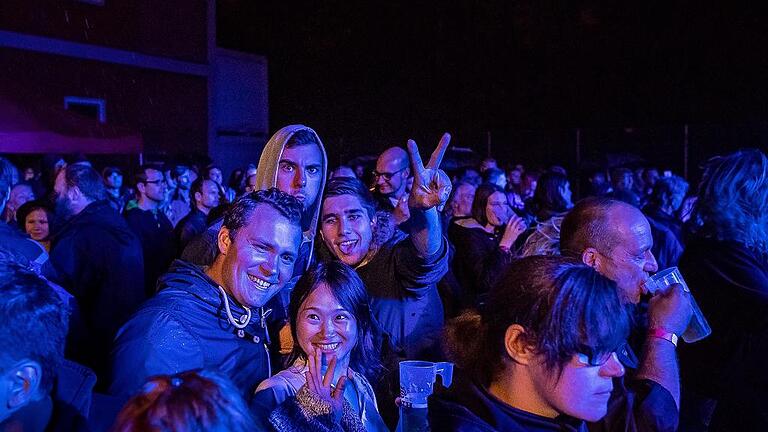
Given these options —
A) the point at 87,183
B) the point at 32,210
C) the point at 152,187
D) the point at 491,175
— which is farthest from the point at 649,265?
the point at 491,175

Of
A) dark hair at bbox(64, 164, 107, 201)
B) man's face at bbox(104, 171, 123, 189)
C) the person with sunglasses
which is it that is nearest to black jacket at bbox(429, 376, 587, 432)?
the person with sunglasses

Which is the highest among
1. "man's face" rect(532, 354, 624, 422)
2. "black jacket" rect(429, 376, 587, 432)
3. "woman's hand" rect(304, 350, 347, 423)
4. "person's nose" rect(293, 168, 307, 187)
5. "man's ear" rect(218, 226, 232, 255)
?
"person's nose" rect(293, 168, 307, 187)

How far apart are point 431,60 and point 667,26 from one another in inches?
318

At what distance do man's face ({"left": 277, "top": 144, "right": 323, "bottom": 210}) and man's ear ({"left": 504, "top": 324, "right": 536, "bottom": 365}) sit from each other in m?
1.77

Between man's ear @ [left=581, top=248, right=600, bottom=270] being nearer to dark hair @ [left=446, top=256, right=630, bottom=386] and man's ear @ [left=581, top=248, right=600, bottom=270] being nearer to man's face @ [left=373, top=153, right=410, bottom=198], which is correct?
dark hair @ [left=446, top=256, right=630, bottom=386]

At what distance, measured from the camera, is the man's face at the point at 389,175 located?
213 inches

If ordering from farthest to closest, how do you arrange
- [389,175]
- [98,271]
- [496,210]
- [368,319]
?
[496,210] < [389,175] < [98,271] < [368,319]

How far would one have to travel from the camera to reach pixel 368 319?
2.88 m

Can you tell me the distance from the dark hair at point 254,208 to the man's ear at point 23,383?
881 millimetres

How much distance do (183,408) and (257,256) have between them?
112 cm

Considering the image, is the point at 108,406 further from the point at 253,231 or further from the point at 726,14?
the point at 726,14

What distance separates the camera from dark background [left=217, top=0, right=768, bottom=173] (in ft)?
72.5

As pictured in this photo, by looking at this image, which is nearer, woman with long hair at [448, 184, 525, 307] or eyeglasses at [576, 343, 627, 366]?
eyeglasses at [576, 343, 627, 366]

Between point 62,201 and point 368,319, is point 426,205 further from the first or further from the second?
point 62,201
